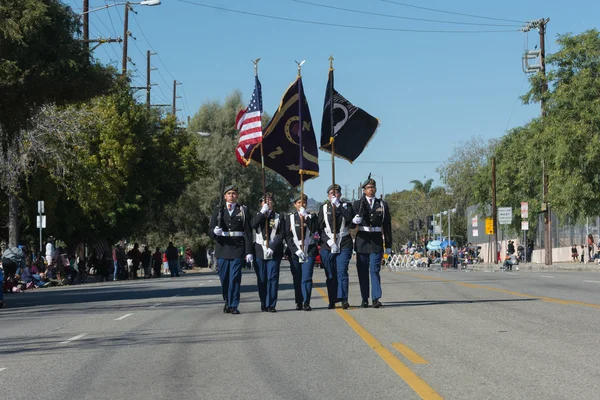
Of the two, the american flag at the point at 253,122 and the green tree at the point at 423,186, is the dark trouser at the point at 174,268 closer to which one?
the american flag at the point at 253,122

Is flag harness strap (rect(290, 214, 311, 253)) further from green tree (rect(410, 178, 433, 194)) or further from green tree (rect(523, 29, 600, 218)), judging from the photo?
green tree (rect(410, 178, 433, 194))

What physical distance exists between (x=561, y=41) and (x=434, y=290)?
29.8 meters

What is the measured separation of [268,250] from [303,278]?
0.76m

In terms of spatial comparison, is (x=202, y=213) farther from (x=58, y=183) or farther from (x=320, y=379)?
(x=320, y=379)

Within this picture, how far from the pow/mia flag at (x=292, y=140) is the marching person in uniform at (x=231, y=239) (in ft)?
9.22

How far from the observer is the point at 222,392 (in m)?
8.92

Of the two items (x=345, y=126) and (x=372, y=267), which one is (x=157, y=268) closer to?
(x=345, y=126)

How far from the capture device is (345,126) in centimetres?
2036

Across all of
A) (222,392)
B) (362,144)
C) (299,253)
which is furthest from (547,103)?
(222,392)

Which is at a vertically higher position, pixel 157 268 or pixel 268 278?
pixel 268 278

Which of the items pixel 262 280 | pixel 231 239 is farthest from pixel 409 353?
pixel 262 280

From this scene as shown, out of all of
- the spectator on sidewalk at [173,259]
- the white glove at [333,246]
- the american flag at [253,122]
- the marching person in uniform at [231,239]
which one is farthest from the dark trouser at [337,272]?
the spectator on sidewalk at [173,259]

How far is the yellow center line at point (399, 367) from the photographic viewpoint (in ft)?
28.1

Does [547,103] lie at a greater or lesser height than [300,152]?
greater
